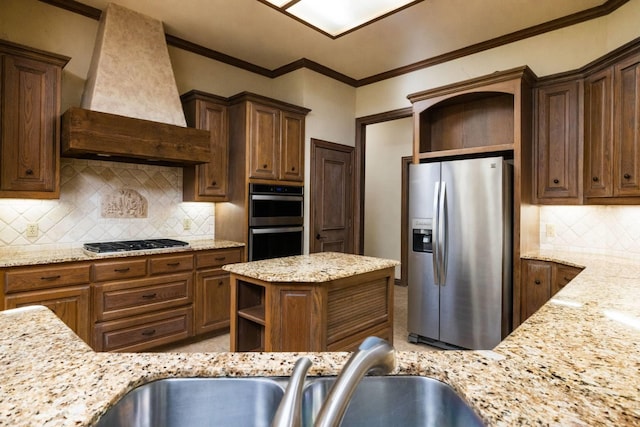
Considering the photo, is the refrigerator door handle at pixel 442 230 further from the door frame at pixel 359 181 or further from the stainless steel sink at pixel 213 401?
the stainless steel sink at pixel 213 401

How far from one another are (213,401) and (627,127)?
320 centimetres

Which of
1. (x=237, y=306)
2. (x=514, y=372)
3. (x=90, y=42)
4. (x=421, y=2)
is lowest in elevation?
(x=237, y=306)

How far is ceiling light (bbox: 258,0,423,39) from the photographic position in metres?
2.89

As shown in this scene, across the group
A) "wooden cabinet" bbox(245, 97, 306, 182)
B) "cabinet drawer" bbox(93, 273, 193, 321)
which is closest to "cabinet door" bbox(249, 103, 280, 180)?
"wooden cabinet" bbox(245, 97, 306, 182)

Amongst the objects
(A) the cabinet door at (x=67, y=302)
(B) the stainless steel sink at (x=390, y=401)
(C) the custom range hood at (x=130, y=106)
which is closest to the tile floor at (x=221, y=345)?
(A) the cabinet door at (x=67, y=302)

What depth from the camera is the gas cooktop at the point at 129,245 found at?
112 inches

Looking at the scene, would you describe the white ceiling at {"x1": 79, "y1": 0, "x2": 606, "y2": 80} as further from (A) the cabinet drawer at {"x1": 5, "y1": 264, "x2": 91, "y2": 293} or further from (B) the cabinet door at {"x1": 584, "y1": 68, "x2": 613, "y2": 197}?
(A) the cabinet drawer at {"x1": 5, "y1": 264, "x2": 91, "y2": 293}

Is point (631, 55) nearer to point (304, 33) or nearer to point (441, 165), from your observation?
point (441, 165)

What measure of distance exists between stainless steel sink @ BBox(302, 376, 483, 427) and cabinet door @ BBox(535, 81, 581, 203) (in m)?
2.95

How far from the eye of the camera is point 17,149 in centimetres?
Answer: 254

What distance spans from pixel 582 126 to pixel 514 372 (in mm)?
2950

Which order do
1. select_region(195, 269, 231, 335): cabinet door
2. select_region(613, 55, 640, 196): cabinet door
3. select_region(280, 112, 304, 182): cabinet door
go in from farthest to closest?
select_region(280, 112, 304, 182): cabinet door < select_region(195, 269, 231, 335): cabinet door < select_region(613, 55, 640, 196): cabinet door

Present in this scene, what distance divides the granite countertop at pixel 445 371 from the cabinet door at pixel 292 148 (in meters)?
2.95

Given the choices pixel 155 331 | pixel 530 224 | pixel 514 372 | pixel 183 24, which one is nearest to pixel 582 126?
pixel 530 224
